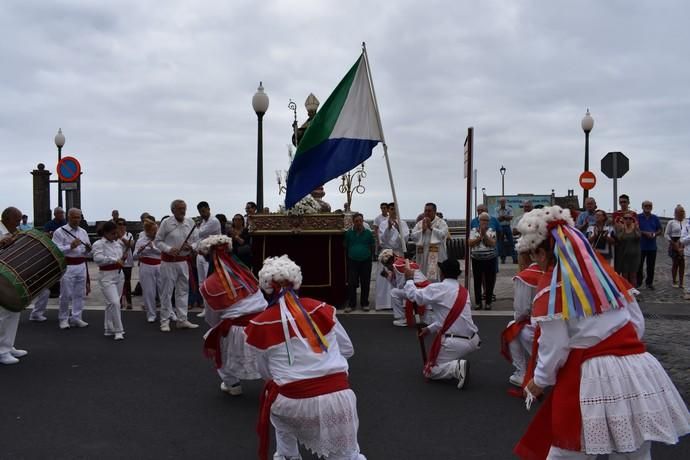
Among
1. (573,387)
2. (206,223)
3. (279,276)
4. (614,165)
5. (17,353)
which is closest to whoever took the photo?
(573,387)

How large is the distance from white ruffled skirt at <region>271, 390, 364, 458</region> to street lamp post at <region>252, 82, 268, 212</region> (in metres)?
9.51

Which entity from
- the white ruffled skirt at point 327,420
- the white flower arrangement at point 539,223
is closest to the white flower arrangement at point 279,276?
the white ruffled skirt at point 327,420

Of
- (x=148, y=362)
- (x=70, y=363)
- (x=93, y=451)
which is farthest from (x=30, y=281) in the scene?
(x=93, y=451)

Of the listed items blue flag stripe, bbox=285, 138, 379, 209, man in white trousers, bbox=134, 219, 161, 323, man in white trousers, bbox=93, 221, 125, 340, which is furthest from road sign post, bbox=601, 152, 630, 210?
man in white trousers, bbox=93, 221, 125, 340

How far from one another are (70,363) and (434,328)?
441 cm

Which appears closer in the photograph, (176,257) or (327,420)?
(327,420)

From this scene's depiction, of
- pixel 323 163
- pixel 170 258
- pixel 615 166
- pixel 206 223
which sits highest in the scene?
pixel 615 166

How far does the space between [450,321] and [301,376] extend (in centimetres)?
271

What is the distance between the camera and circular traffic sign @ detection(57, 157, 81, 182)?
14969mm

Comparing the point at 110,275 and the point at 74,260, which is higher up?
the point at 74,260

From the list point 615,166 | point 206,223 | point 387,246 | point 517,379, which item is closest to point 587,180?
point 615,166

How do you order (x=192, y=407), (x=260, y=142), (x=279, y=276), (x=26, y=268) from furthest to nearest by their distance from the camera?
(x=260, y=142), (x=26, y=268), (x=192, y=407), (x=279, y=276)

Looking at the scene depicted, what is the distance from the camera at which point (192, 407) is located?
5867 millimetres

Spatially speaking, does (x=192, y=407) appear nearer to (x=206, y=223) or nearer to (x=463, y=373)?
(x=463, y=373)
